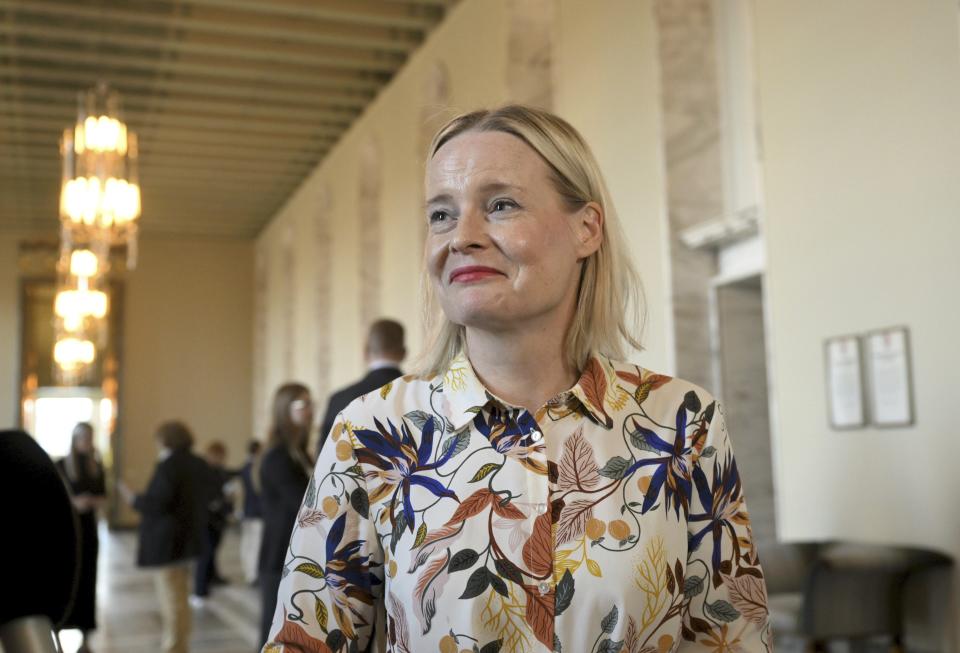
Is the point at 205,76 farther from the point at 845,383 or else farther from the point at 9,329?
the point at 845,383

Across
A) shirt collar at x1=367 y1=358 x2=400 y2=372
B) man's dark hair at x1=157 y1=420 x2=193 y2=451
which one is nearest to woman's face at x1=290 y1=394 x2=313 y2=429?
shirt collar at x1=367 y1=358 x2=400 y2=372

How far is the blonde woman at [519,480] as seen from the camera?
145 cm

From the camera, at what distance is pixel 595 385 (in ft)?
5.29

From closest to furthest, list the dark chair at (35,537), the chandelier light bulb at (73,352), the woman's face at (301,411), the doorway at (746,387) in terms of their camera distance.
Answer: the dark chair at (35,537), the woman's face at (301,411), the doorway at (746,387), the chandelier light bulb at (73,352)

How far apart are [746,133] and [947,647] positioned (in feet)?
12.5

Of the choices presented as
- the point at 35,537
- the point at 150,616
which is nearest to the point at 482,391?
the point at 35,537

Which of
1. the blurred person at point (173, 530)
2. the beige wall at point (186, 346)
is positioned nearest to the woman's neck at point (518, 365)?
the blurred person at point (173, 530)

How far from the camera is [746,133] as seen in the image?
7.21 m

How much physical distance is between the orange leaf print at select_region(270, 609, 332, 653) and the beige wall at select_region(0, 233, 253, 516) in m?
23.2

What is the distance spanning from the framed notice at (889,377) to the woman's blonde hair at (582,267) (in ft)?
11.9

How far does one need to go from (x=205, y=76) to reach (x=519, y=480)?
1425cm

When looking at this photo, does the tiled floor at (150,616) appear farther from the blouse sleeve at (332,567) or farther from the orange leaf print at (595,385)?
the orange leaf print at (595,385)

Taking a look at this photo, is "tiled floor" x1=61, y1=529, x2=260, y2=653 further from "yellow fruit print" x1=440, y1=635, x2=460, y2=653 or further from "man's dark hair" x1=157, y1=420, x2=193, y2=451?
"yellow fruit print" x1=440, y1=635, x2=460, y2=653

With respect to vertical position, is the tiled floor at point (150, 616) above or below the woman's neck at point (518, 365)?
below
